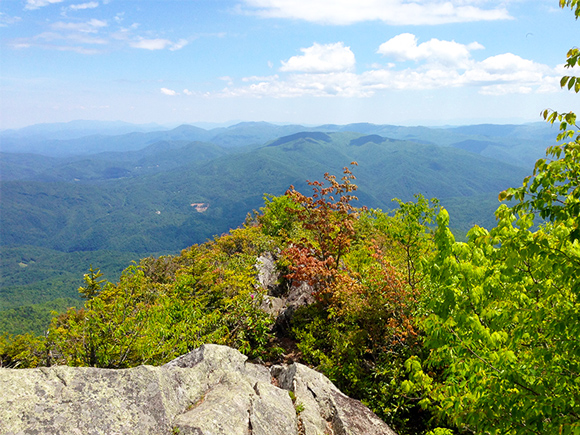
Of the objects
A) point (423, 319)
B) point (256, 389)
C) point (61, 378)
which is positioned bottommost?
point (256, 389)

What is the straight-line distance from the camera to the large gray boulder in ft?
17.3

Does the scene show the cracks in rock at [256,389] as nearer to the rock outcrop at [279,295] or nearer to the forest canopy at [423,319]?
the forest canopy at [423,319]

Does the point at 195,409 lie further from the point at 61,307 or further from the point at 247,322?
the point at 61,307

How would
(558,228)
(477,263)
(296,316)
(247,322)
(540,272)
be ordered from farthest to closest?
(296,316)
(247,322)
(477,263)
(540,272)
(558,228)

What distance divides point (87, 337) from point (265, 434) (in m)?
5.95

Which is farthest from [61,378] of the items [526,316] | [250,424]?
[526,316]

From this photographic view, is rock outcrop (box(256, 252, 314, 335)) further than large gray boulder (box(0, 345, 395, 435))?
Yes

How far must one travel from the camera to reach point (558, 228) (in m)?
5.14

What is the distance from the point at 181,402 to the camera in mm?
6965

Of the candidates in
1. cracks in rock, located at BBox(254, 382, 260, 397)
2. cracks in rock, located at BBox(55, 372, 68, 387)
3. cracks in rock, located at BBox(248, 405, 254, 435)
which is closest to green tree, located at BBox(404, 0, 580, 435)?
cracks in rock, located at BBox(248, 405, 254, 435)

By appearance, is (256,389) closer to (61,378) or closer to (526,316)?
(61,378)

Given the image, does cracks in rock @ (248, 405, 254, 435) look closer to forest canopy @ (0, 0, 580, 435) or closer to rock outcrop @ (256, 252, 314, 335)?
forest canopy @ (0, 0, 580, 435)

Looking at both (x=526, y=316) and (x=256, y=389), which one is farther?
(x=256, y=389)

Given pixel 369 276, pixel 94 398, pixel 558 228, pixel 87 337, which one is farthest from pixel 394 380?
pixel 87 337
